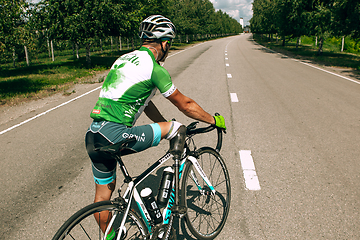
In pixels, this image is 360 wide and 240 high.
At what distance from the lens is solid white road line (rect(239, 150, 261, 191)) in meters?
3.54

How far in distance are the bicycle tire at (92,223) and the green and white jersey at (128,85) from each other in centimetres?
66

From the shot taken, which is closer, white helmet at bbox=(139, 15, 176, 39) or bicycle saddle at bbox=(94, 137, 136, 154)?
bicycle saddle at bbox=(94, 137, 136, 154)

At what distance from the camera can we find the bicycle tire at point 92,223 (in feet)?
5.54

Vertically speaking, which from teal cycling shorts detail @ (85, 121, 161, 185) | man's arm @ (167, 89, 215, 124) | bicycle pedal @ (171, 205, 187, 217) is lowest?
bicycle pedal @ (171, 205, 187, 217)

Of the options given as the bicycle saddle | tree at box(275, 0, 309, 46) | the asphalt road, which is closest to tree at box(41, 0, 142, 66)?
the asphalt road

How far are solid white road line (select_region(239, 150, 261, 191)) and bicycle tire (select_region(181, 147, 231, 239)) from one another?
2.17 feet

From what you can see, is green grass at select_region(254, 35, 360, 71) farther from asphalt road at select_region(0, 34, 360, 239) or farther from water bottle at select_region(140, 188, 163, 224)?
water bottle at select_region(140, 188, 163, 224)

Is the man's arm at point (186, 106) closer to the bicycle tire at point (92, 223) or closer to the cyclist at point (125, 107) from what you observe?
the cyclist at point (125, 107)

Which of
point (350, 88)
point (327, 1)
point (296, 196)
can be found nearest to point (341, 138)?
point (296, 196)

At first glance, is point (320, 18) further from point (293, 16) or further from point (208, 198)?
point (208, 198)

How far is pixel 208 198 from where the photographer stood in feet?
9.82

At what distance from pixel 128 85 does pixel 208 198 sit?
1.72m

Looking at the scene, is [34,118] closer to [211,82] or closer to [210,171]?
[210,171]

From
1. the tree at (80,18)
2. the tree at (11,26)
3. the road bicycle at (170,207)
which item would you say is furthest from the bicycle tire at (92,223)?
the tree at (80,18)
